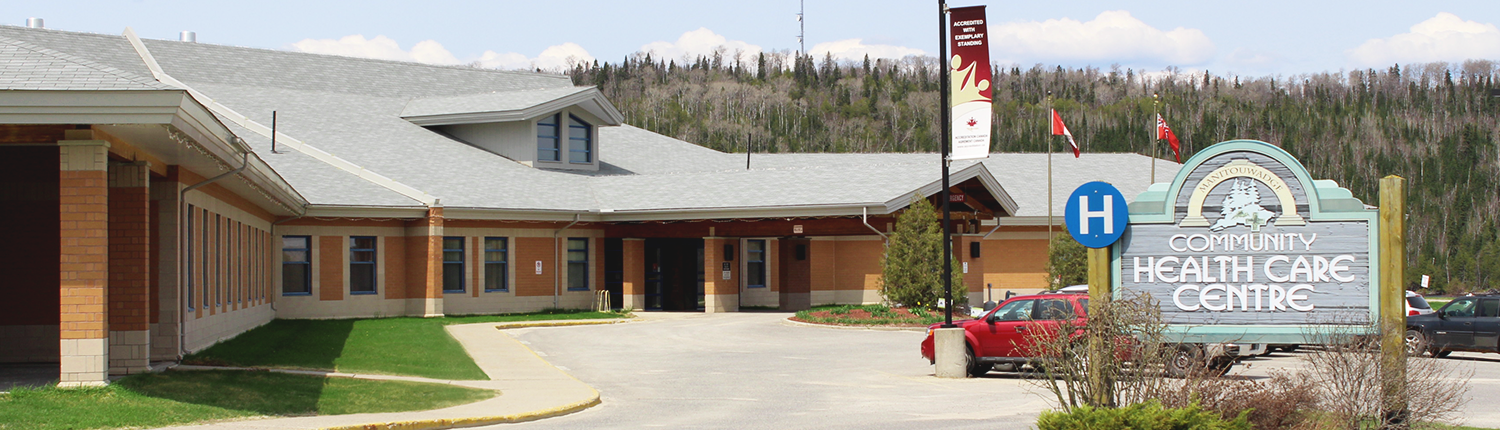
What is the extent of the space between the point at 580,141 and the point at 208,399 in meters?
29.7

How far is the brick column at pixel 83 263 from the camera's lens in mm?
13031

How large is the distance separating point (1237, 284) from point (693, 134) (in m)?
134

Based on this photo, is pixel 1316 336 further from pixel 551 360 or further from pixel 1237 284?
pixel 551 360

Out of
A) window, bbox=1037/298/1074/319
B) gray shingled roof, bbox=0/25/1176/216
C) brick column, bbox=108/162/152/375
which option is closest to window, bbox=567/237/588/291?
gray shingled roof, bbox=0/25/1176/216

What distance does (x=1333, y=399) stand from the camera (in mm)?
10070

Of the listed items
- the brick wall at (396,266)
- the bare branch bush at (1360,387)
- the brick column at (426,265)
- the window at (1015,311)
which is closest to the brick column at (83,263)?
the bare branch bush at (1360,387)

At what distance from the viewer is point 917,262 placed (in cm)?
3139

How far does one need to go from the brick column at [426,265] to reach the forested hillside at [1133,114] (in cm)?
9930

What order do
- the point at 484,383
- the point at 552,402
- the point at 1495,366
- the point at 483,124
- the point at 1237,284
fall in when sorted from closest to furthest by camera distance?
the point at 1237,284 → the point at 552,402 → the point at 484,383 → the point at 1495,366 → the point at 483,124

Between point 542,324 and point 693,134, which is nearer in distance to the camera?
point 542,324

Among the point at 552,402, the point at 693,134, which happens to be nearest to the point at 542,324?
the point at 552,402

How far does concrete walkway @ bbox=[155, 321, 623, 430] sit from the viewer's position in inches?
492

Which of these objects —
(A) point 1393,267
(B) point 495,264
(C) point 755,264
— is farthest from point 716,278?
(A) point 1393,267

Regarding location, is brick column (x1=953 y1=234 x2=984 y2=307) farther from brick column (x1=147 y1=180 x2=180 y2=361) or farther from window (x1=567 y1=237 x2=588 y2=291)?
brick column (x1=147 y1=180 x2=180 y2=361)
